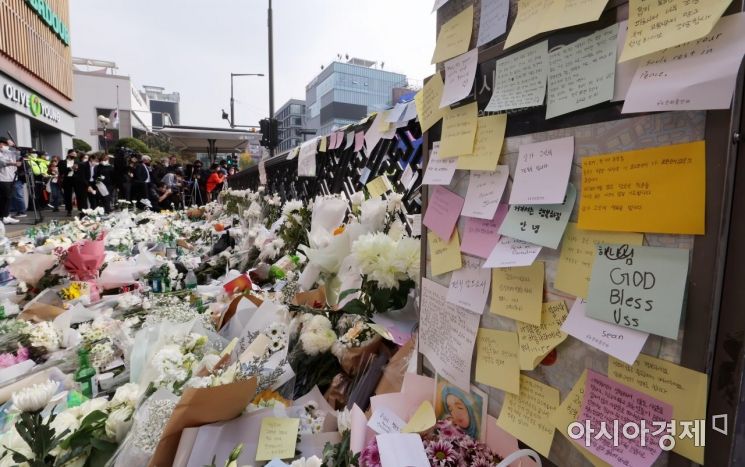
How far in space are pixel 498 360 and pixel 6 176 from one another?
11.3 meters

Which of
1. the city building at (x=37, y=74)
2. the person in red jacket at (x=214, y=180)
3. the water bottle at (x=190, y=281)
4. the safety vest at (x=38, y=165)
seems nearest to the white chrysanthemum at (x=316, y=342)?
the water bottle at (x=190, y=281)

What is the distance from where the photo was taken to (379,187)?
77.7 inches

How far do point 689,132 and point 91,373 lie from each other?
191cm

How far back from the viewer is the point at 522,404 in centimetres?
85

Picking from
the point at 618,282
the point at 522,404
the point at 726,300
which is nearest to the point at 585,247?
the point at 618,282

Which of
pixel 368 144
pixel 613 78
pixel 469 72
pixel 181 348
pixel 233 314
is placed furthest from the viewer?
pixel 368 144

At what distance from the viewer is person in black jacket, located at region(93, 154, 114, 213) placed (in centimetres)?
1111

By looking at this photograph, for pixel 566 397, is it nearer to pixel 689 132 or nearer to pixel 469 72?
pixel 689 132

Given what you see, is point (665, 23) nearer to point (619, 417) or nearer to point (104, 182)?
point (619, 417)

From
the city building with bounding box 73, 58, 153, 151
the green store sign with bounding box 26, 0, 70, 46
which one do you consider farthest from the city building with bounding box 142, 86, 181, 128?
the green store sign with bounding box 26, 0, 70, 46

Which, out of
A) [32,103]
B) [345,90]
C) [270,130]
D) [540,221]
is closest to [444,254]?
[540,221]

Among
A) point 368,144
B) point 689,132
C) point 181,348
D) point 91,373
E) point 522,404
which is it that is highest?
point 368,144

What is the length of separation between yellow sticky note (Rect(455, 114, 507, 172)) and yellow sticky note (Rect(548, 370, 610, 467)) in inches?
17.4

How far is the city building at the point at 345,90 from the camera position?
47.9 meters
